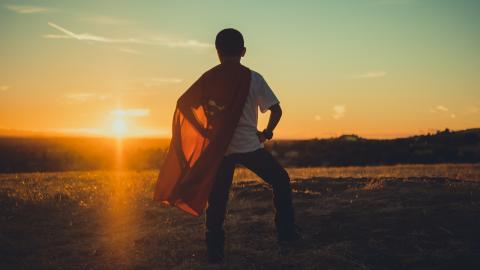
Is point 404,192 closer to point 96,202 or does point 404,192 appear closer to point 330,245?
point 330,245

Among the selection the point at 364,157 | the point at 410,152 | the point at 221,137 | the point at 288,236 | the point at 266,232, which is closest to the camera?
the point at 221,137

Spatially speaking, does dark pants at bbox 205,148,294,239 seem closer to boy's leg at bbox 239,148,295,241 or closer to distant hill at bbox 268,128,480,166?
boy's leg at bbox 239,148,295,241

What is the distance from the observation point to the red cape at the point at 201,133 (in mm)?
4758

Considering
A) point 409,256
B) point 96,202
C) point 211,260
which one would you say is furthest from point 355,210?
point 96,202

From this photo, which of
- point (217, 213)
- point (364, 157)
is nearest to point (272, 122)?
point (217, 213)

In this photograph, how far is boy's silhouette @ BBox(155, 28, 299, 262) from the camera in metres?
4.78

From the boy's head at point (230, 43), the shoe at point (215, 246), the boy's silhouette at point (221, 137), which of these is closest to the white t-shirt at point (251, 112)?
Result: the boy's silhouette at point (221, 137)

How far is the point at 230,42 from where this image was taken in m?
4.82

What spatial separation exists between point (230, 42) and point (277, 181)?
1.51 metres

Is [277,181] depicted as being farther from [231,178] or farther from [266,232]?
[266,232]

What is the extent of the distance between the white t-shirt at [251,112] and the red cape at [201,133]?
0.26 ft

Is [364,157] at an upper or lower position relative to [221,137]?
lower

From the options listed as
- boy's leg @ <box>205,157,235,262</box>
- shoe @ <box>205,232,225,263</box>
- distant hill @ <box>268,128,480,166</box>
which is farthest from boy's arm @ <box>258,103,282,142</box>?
distant hill @ <box>268,128,480,166</box>

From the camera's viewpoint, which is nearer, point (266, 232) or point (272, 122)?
point (272, 122)
